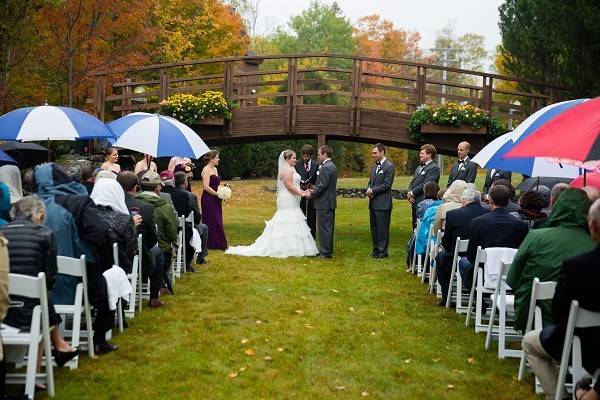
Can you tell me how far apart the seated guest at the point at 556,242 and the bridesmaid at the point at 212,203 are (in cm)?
816

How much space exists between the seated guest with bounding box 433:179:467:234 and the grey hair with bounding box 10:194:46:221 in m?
5.89

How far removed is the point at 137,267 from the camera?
→ 841 centimetres

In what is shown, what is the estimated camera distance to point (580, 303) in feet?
16.3

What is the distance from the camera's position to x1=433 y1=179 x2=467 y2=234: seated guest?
10.2m

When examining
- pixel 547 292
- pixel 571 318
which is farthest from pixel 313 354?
→ pixel 571 318

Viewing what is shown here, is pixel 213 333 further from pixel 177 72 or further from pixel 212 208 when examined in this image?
pixel 177 72

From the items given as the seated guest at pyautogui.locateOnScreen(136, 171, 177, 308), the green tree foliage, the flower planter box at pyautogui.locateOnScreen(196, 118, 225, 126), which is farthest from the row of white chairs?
the flower planter box at pyautogui.locateOnScreen(196, 118, 225, 126)

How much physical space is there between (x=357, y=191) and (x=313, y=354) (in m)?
23.0

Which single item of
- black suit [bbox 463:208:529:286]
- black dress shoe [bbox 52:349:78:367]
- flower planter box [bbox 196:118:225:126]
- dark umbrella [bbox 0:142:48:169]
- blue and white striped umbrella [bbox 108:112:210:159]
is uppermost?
flower planter box [bbox 196:118:225:126]

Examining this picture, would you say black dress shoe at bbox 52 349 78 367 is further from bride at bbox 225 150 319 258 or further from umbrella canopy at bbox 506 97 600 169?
bride at bbox 225 150 319 258

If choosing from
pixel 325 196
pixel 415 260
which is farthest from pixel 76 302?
pixel 325 196

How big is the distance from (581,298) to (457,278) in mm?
3880

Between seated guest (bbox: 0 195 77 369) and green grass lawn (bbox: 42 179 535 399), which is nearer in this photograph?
seated guest (bbox: 0 195 77 369)

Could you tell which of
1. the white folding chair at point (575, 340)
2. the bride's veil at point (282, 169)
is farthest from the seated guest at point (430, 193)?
the white folding chair at point (575, 340)
